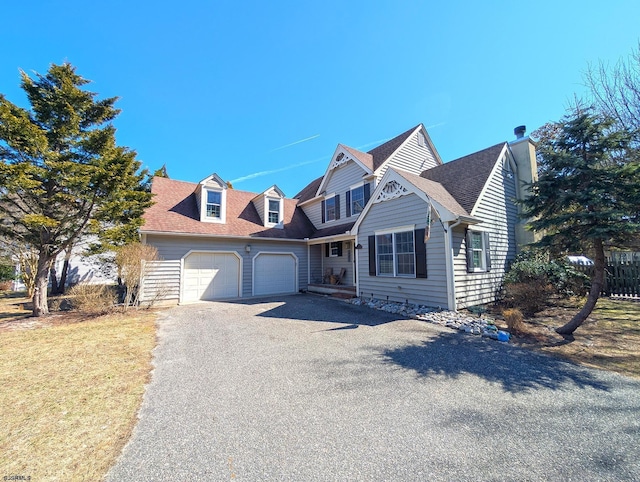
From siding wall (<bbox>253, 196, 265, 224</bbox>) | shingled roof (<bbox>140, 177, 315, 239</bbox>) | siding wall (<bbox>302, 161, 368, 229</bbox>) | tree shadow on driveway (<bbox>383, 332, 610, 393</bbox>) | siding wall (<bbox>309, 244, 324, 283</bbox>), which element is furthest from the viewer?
siding wall (<bbox>309, 244, 324, 283</bbox>)

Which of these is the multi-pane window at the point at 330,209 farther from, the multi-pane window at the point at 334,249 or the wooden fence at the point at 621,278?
the wooden fence at the point at 621,278

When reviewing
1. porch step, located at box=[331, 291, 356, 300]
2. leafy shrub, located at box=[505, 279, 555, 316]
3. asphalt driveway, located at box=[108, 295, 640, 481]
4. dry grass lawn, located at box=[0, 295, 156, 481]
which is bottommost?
asphalt driveway, located at box=[108, 295, 640, 481]

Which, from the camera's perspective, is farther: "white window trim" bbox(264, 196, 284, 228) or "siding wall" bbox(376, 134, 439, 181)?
"white window trim" bbox(264, 196, 284, 228)

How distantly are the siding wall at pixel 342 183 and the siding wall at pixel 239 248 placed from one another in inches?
92.9

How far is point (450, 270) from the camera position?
816 centimetres

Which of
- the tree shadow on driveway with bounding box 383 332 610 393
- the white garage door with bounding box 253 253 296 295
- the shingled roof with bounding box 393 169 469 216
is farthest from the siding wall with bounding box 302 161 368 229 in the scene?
the tree shadow on driveway with bounding box 383 332 610 393

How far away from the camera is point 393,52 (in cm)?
1049

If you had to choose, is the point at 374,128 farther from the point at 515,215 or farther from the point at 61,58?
the point at 61,58

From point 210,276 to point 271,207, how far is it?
5.14 m

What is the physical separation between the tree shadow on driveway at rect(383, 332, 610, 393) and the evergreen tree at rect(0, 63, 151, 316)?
10.2 m

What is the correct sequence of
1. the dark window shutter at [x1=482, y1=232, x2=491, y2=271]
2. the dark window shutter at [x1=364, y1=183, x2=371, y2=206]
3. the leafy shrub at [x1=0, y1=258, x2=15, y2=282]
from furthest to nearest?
the leafy shrub at [x1=0, y1=258, x2=15, y2=282], the dark window shutter at [x1=364, y1=183, x2=371, y2=206], the dark window shutter at [x1=482, y1=232, x2=491, y2=271]

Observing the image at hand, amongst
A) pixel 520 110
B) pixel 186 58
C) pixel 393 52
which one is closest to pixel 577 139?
pixel 520 110

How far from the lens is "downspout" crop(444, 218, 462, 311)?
8.13 metres

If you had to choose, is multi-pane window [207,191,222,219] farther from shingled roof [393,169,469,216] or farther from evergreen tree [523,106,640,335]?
evergreen tree [523,106,640,335]
